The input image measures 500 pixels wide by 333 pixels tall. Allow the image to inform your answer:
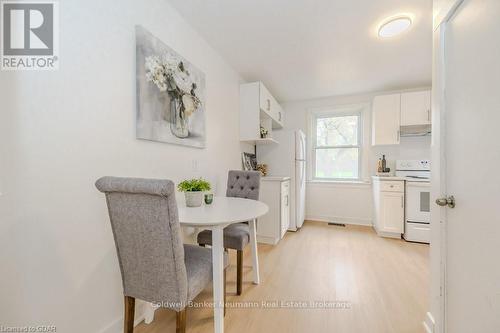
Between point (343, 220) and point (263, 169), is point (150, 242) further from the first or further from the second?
point (343, 220)

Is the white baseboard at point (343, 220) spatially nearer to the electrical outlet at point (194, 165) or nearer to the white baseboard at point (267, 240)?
the white baseboard at point (267, 240)

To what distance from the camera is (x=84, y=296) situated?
44.2 inches

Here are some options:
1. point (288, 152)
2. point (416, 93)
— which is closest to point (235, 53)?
point (288, 152)

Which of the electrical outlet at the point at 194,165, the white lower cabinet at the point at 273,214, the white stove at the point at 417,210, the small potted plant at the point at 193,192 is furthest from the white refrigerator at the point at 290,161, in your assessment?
the small potted plant at the point at 193,192

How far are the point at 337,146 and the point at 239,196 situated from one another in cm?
269

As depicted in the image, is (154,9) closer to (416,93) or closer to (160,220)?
(160,220)

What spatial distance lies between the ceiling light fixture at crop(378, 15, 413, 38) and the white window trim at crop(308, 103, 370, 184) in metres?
1.87

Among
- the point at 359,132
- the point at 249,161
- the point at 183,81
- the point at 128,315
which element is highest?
the point at 183,81

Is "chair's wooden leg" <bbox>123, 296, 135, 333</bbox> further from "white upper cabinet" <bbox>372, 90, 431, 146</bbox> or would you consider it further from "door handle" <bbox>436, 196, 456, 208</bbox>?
"white upper cabinet" <bbox>372, 90, 431, 146</bbox>

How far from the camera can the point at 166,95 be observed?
1639 millimetres

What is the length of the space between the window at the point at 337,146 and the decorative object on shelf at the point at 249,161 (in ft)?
4.64

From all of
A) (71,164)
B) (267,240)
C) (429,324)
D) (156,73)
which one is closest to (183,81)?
(156,73)

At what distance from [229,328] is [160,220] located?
101 centimetres

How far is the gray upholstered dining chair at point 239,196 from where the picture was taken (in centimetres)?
171
